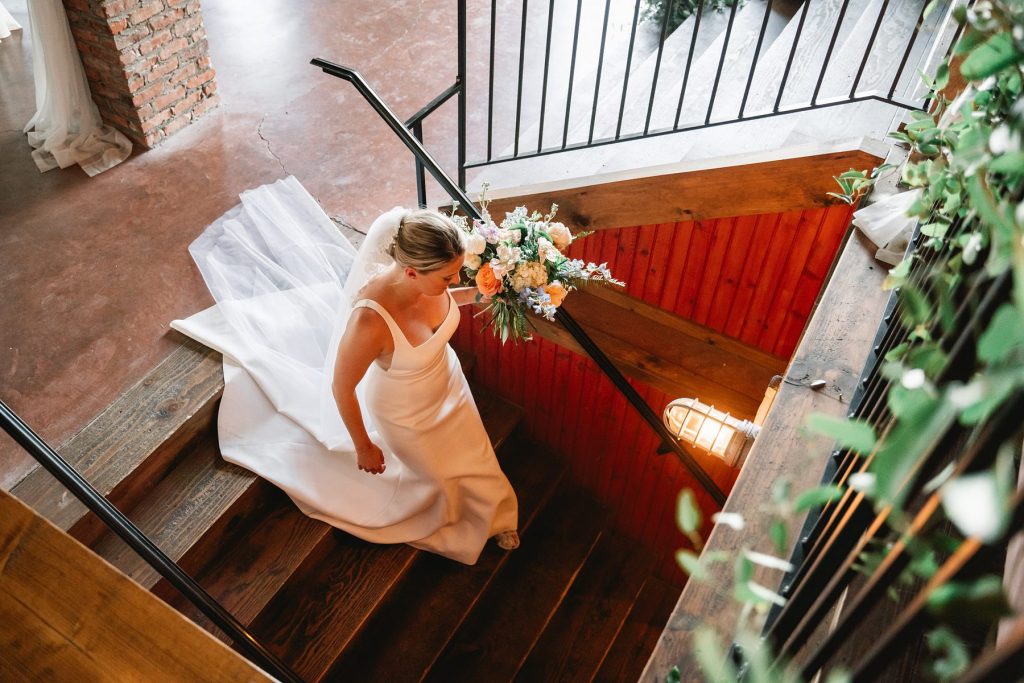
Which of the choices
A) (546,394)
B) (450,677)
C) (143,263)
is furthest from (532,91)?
(450,677)

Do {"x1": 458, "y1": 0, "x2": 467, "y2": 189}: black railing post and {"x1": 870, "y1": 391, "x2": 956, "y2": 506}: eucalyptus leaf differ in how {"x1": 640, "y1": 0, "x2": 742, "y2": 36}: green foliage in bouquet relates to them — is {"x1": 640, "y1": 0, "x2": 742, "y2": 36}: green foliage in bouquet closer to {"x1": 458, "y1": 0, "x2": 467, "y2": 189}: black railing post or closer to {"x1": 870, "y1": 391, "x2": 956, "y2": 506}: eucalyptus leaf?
{"x1": 458, "y1": 0, "x2": 467, "y2": 189}: black railing post

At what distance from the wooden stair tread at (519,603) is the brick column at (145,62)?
333cm

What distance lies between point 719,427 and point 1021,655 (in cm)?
243

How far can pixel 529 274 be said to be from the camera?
274 centimetres

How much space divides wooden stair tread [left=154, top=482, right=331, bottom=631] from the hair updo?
1.31m

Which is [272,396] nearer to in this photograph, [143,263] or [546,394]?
[143,263]

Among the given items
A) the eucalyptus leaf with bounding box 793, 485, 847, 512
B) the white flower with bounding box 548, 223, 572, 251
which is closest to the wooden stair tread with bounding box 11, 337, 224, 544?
the white flower with bounding box 548, 223, 572, 251

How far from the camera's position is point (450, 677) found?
362cm

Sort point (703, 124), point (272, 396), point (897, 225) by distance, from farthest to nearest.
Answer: point (272, 396) → point (703, 124) → point (897, 225)

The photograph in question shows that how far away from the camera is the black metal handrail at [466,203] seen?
10.0ft

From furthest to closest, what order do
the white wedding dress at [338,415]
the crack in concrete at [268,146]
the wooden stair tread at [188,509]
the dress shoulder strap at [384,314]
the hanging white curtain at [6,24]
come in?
the hanging white curtain at [6,24] → the crack in concrete at [268,146] → the white wedding dress at [338,415] → the wooden stair tread at [188,509] → the dress shoulder strap at [384,314]

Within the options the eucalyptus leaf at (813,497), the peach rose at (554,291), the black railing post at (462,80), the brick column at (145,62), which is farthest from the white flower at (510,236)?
the brick column at (145,62)

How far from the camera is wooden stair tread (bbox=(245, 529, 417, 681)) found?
305 cm

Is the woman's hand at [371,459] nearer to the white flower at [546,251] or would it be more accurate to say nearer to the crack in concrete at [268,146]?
the white flower at [546,251]
